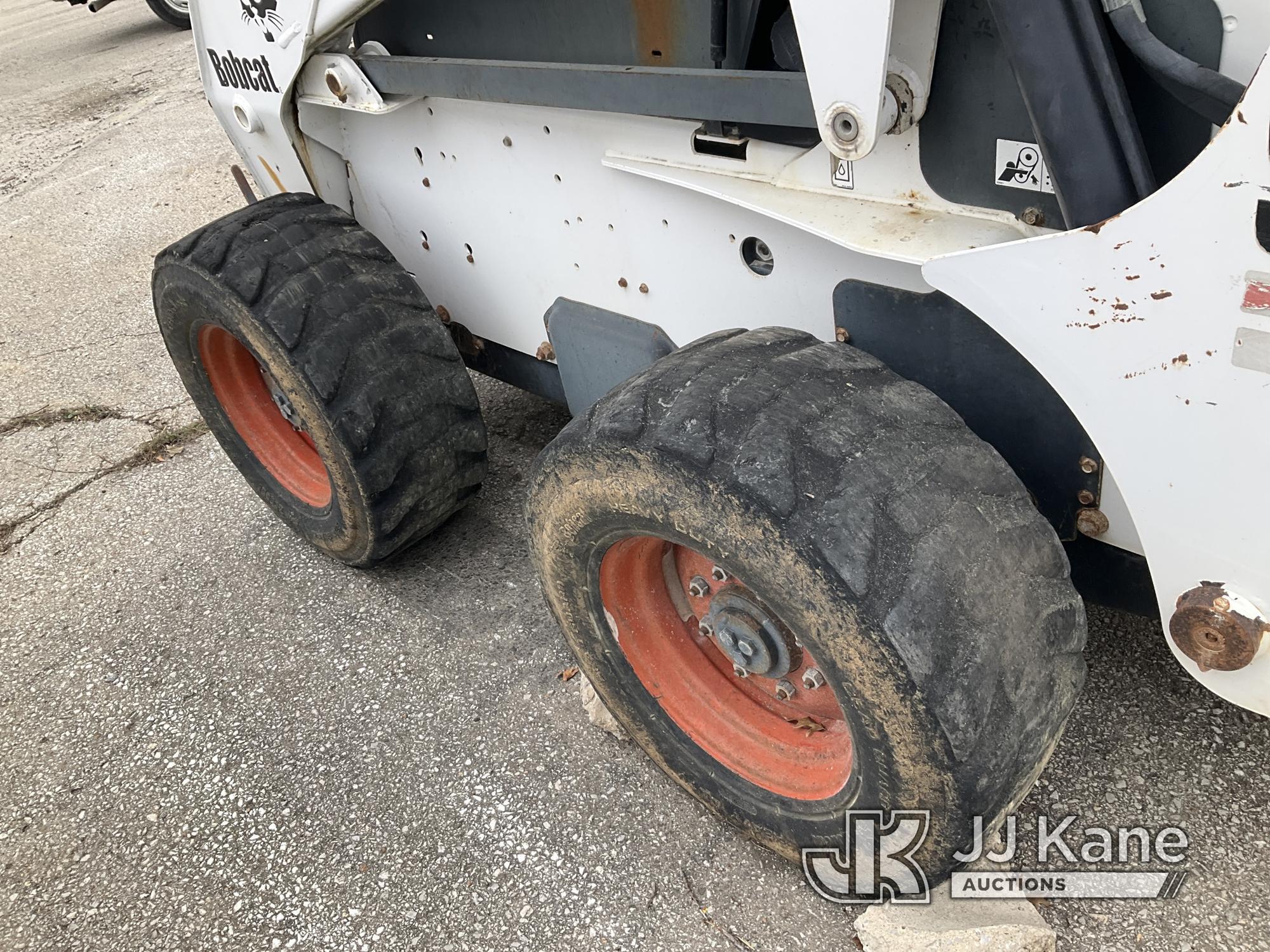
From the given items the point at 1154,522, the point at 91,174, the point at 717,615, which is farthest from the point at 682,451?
the point at 91,174

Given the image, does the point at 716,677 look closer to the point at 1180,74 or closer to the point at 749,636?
the point at 749,636

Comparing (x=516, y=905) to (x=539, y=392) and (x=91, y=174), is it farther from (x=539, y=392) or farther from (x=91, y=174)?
(x=91, y=174)

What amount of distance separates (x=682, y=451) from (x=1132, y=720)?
1.15 m

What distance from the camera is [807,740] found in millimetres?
1804

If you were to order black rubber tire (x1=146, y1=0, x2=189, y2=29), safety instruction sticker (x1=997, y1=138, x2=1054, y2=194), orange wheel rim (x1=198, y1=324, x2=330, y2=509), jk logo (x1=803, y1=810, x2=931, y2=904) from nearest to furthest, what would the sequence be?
safety instruction sticker (x1=997, y1=138, x2=1054, y2=194)
jk logo (x1=803, y1=810, x2=931, y2=904)
orange wheel rim (x1=198, y1=324, x2=330, y2=509)
black rubber tire (x1=146, y1=0, x2=189, y2=29)

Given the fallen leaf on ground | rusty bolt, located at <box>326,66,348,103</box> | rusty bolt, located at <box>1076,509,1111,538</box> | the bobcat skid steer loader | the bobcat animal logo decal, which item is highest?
the bobcat animal logo decal

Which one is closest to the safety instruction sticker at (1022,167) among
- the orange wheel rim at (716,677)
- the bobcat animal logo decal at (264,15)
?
the orange wheel rim at (716,677)

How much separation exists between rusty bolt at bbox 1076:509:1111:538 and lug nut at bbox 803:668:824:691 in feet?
1.53

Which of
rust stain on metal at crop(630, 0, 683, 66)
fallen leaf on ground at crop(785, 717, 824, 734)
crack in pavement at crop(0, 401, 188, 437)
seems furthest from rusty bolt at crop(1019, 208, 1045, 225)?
crack in pavement at crop(0, 401, 188, 437)

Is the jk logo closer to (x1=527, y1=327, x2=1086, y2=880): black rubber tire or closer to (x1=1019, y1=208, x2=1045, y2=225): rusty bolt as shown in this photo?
(x1=527, y1=327, x2=1086, y2=880): black rubber tire

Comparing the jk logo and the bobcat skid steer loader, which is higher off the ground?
the bobcat skid steer loader

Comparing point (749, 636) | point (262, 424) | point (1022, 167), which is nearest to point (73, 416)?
point (262, 424)

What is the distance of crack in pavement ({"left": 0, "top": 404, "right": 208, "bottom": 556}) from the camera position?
10.2 feet

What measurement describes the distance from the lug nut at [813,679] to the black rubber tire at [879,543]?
168mm
